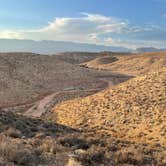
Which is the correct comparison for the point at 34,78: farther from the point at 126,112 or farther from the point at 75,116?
the point at 126,112

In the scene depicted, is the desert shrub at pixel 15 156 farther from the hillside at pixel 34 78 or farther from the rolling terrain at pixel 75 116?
the hillside at pixel 34 78

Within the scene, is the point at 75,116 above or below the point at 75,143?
below

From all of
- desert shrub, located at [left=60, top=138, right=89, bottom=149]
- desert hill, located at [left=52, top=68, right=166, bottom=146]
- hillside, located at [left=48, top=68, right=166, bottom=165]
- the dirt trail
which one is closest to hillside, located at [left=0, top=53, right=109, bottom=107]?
the dirt trail

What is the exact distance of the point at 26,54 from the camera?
10400 centimetres

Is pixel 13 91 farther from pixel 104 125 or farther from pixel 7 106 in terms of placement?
pixel 104 125

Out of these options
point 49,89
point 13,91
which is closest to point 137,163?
point 13,91

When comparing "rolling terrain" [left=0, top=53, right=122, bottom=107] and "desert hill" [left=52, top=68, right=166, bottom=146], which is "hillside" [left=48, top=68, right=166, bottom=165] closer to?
"desert hill" [left=52, top=68, right=166, bottom=146]

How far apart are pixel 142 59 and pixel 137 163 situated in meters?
120

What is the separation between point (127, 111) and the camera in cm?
3834

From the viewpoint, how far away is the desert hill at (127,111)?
31625mm

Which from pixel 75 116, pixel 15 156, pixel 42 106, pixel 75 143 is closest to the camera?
pixel 15 156

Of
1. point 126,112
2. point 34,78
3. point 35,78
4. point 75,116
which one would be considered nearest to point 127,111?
point 126,112

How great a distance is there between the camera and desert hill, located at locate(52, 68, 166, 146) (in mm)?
31625

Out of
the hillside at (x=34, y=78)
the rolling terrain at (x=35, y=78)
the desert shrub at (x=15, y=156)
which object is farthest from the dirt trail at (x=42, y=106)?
the desert shrub at (x=15, y=156)
